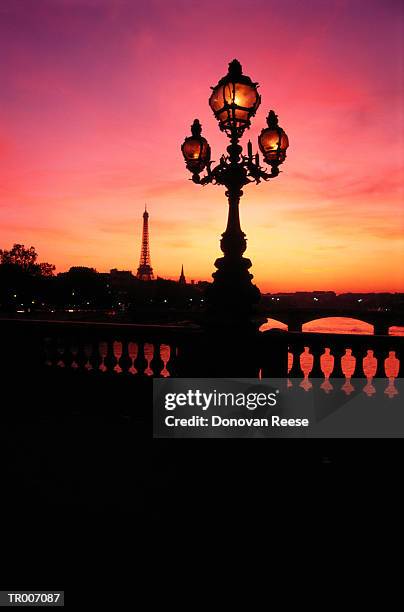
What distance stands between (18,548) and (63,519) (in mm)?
473

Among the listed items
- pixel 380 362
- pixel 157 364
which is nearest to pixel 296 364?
pixel 380 362

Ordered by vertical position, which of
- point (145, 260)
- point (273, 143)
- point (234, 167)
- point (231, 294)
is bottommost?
point (231, 294)

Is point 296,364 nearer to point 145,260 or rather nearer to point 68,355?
point 68,355

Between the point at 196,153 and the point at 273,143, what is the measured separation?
117 centimetres

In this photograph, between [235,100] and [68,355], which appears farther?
[68,355]

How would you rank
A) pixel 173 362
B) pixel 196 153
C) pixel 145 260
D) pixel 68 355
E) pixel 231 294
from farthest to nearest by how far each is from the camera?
pixel 145 260
pixel 68 355
pixel 173 362
pixel 196 153
pixel 231 294

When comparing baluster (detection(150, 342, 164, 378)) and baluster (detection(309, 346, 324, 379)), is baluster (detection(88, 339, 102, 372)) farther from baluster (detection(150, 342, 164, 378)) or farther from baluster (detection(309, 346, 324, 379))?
baluster (detection(309, 346, 324, 379))

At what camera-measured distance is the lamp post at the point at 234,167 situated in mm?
Answer: 6113

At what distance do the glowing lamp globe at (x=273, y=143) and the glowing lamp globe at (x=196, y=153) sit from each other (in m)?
0.86

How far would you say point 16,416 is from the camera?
738cm

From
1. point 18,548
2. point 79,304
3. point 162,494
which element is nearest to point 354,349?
point 162,494

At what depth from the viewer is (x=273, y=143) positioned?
269 inches

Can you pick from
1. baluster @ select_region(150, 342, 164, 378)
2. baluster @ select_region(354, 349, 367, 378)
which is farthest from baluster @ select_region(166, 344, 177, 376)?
baluster @ select_region(354, 349, 367, 378)

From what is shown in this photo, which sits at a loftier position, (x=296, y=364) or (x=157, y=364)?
(x=296, y=364)
